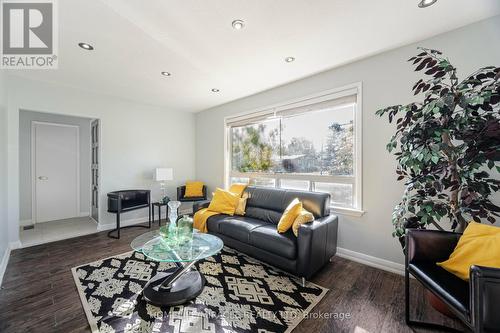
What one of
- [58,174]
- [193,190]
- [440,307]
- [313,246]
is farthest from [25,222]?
[440,307]

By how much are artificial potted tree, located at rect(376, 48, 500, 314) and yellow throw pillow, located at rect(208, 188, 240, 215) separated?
2.29 metres

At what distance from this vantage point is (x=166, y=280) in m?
2.00

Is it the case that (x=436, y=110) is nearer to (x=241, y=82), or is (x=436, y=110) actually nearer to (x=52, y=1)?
(x=241, y=82)

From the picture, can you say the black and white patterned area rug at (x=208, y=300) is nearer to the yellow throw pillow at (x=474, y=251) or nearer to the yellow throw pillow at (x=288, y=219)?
the yellow throw pillow at (x=288, y=219)

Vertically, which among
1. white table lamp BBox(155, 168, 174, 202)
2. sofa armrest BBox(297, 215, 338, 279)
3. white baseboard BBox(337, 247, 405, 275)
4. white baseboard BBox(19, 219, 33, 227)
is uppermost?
white table lamp BBox(155, 168, 174, 202)

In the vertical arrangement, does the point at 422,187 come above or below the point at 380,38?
below

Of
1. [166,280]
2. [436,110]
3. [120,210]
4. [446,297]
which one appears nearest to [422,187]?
[436,110]

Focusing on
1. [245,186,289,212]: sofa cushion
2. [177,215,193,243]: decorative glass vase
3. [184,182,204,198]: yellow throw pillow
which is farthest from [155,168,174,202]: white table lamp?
[177,215,193,243]: decorative glass vase

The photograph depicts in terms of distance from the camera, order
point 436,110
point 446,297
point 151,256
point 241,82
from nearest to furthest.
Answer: point 446,297, point 436,110, point 151,256, point 241,82

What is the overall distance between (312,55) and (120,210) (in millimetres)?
4011

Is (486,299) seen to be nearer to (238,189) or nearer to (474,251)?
(474,251)

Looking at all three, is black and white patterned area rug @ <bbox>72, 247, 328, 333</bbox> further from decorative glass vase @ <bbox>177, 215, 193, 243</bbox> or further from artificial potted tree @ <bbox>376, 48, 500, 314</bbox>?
artificial potted tree @ <bbox>376, 48, 500, 314</bbox>

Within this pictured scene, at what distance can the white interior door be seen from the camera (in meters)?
4.53

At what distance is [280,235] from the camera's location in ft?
7.91
